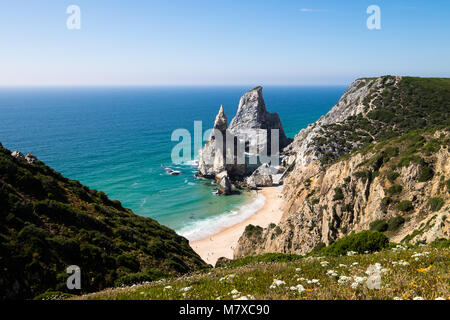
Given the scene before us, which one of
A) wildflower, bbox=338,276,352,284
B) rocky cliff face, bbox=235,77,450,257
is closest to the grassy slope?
wildflower, bbox=338,276,352,284

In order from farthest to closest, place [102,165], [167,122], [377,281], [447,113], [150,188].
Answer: [167,122] → [102,165] → [150,188] → [447,113] → [377,281]

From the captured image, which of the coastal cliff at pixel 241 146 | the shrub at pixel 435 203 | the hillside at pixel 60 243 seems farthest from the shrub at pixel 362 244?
the coastal cliff at pixel 241 146

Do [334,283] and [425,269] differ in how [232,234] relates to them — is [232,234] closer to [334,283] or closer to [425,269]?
[334,283]

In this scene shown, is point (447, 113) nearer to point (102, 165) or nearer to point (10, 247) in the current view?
point (10, 247)

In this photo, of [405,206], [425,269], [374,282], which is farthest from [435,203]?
[374,282]

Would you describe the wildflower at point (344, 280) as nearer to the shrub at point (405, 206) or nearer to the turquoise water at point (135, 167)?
the shrub at point (405, 206)
